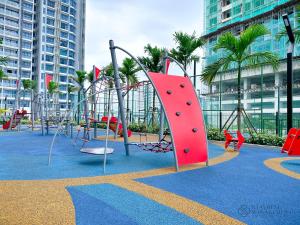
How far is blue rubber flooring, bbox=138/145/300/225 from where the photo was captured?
11.6 ft

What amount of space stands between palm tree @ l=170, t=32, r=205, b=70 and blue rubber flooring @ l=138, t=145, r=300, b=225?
10593mm

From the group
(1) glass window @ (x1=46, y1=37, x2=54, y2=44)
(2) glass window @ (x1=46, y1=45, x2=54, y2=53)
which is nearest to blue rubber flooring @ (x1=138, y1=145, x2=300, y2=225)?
(2) glass window @ (x1=46, y1=45, x2=54, y2=53)

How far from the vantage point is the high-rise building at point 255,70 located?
1419 centimetres

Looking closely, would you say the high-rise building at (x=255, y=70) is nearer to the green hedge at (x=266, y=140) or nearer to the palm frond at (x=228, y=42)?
the green hedge at (x=266, y=140)

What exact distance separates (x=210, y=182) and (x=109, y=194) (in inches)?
79.3

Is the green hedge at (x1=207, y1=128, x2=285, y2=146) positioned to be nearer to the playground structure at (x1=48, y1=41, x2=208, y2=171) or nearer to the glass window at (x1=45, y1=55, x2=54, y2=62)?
the playground structure at (x1=48, y1=41, x2=208, y2=171)

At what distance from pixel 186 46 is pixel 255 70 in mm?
4252

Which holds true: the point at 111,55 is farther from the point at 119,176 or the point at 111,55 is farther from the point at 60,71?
the point at 60,71

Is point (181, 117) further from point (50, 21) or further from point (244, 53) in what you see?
point (50, 21)

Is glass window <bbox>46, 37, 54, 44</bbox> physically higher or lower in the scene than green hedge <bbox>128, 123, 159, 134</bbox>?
higher

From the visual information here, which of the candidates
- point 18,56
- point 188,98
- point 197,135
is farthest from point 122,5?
point 18,56

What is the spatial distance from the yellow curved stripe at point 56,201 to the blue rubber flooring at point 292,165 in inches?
148

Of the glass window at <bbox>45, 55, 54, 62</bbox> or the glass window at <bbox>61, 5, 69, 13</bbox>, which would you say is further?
the glass window at <bbox>61, 5, 69, 13</bbox>

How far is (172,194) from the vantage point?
4359 mm
